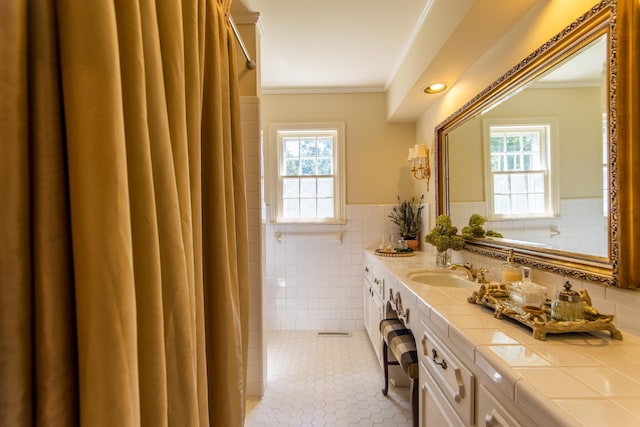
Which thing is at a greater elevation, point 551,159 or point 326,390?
point 551,159

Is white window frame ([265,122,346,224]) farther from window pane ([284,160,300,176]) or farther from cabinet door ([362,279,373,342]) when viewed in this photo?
cabinet door ([362,279,373,342])

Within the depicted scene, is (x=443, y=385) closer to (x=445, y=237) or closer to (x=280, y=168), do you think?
(x=445, y=237)

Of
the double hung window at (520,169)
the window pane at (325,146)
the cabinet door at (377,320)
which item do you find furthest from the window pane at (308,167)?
the double hung window at (520,169)

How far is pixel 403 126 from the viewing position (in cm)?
306

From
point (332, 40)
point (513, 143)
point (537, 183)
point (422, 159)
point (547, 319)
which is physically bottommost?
point (547, 319)

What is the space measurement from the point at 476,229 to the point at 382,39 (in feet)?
5.25

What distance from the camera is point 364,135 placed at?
306 cm

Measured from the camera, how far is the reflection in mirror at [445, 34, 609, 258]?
38.6 inches

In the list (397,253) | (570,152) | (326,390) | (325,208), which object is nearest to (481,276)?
(570,152)

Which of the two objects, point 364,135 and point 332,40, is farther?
point 364,135

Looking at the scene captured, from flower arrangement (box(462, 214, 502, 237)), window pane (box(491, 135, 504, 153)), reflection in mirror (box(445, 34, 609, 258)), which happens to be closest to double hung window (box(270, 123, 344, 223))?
flower arrangement (box(462, 214, 502, 237))

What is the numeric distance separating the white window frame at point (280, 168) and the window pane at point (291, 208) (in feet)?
0.12

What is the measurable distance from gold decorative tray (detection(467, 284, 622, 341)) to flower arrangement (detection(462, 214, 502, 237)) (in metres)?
0.73

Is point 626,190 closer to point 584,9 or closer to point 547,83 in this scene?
point 547,83
